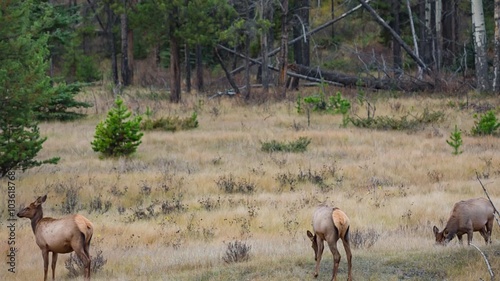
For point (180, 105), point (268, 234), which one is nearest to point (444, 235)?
point (268, 234)

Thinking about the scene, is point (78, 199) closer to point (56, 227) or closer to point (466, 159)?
point (56, 227)

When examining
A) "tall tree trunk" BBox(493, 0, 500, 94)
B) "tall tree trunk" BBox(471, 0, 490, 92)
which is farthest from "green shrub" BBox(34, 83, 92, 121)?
"tall tree trunk" BBox(493, 0, 500, 94)

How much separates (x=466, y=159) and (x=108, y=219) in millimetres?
8517

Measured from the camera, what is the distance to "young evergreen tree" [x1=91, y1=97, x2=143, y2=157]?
18.2 metres

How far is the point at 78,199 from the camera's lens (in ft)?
47.3

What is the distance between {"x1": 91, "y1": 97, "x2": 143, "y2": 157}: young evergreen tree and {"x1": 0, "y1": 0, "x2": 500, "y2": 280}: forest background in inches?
15.0

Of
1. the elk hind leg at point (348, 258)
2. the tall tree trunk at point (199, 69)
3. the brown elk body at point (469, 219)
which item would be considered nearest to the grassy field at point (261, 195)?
the brown elk body at point (469, 219)

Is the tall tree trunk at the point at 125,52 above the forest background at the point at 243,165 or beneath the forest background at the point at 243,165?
above

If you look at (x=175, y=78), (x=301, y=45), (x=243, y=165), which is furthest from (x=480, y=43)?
(x=243, y=165)

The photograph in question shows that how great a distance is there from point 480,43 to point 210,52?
21660 mm

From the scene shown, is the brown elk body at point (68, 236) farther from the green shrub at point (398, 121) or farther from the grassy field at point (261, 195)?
the green shrub at point (398, 121)

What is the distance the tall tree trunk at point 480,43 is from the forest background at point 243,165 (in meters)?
0.07

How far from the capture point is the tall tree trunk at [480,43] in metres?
27.3

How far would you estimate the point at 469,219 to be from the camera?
9.68 meters
